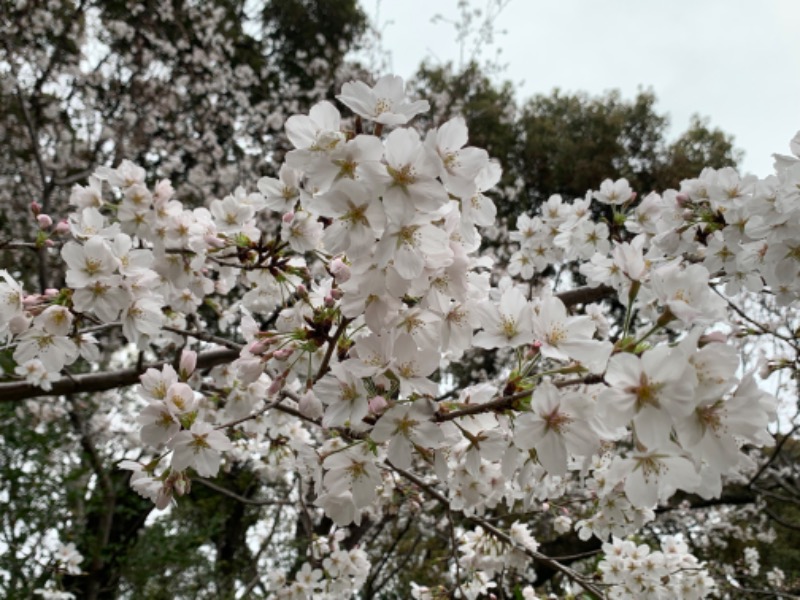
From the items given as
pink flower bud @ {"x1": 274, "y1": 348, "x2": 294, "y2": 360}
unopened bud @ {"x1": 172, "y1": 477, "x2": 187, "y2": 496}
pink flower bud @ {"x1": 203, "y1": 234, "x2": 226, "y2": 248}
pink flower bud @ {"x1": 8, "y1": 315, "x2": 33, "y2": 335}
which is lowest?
unopened bud @ {"x1": 172, "y1": 477, "x2": 187, "y2": 496}

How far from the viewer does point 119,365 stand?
635 centimetres

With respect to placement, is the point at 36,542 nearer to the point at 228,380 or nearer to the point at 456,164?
the point at 228,380

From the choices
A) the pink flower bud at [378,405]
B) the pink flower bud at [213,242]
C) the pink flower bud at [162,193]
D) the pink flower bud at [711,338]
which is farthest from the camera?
the pink flower bud at [162,193]

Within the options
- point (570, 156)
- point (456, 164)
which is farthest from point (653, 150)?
point (456, 164)

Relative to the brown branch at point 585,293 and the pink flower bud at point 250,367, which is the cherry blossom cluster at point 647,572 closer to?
the brown branch at point 585,293

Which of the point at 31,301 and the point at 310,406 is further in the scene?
the point at 31,301

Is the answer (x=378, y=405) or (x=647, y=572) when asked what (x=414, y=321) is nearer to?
(x=378, y=405)

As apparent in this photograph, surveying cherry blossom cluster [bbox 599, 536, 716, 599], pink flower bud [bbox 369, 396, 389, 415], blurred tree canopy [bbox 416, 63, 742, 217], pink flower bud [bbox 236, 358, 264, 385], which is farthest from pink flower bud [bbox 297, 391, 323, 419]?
blurred tree canopy [bbox 416, 63, 742, 217]

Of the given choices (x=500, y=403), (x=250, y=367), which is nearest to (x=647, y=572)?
(x=500, y=403)

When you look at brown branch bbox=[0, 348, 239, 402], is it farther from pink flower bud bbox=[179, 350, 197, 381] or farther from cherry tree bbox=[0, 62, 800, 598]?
pink flower bud bbox=[179, 350, 197, 381]

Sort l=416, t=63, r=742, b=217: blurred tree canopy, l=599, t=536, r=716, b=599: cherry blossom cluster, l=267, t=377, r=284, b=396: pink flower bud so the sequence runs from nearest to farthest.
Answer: l=267, t=377, r=284, b=396: pink flower bud
l=599, t=536, r=716, b=599: cherry blossom cluster
l=416, t=63, r=742, b=217: blurred tree canopy

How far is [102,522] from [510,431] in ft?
17.1

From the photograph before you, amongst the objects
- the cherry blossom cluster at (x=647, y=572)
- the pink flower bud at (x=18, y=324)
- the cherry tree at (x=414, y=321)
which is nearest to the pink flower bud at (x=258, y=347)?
the cherry tree at (x=414, y=321)

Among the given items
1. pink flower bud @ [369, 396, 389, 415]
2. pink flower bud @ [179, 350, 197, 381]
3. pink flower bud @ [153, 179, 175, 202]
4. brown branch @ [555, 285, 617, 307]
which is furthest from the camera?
brown branch @ [555, 285, 617, 307]
